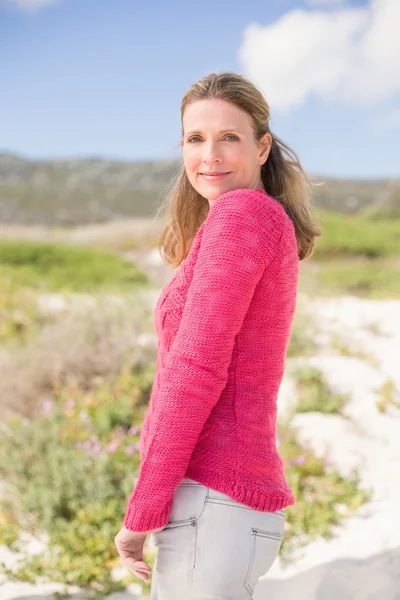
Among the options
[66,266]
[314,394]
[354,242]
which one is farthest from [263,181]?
[354,242]

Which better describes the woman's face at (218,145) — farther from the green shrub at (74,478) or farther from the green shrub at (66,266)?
the green shrub at (66,266)

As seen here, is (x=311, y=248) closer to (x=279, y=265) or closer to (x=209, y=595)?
(x=279, y=265)

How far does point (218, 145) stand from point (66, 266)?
474 inches

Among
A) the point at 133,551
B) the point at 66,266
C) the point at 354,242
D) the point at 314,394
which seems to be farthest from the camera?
the point at 354,242

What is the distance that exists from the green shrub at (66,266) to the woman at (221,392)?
9.84 m

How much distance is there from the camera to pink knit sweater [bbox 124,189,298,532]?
1.22m

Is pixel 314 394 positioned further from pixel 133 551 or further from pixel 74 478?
pixel 133 551

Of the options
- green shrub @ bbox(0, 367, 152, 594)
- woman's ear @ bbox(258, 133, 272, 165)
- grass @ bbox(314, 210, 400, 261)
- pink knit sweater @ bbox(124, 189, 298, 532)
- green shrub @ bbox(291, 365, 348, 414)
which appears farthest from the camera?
grass @ bbox(314, 210, 400, 261)

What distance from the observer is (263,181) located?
163 centimetres

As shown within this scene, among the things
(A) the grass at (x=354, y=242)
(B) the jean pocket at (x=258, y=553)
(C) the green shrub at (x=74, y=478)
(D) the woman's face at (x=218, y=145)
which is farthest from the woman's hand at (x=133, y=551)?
(A) the grass at (x=354, y=242)

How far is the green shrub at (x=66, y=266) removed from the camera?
38.8 feet

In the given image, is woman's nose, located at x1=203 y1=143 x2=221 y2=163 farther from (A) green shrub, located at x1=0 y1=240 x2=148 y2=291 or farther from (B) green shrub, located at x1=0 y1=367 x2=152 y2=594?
(A) green shrub, located at x1=0 y1=240 x2=148 y2=291

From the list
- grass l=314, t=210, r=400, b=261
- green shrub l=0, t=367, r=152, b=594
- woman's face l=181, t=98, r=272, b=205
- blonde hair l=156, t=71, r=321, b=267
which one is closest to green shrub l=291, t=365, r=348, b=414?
green shrub l=0, t=367, r=152, b=594

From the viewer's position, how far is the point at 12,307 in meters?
6.78
